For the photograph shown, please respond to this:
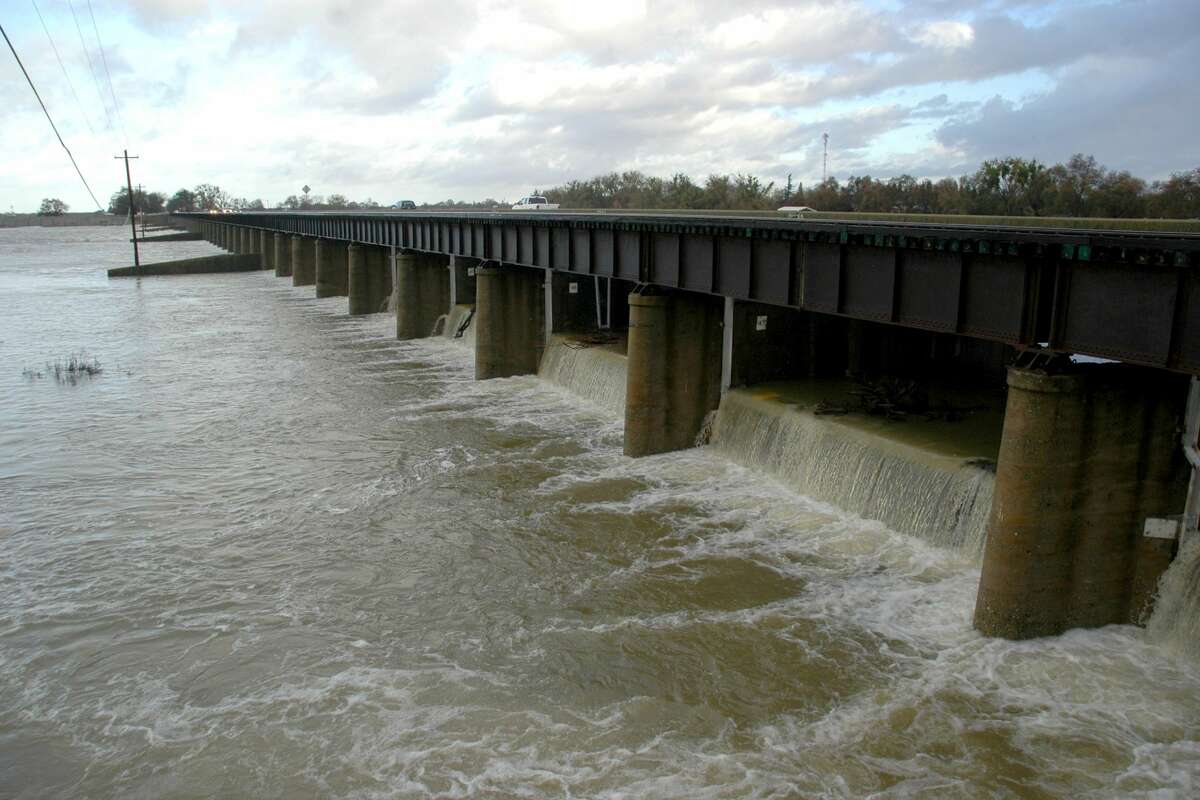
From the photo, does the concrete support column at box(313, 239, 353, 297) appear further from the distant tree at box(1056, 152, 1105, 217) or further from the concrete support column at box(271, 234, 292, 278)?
the distant tree at box(1056, 152, 1105, 217)

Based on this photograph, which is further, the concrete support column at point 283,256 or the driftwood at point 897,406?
the concrete support column at point 283,256

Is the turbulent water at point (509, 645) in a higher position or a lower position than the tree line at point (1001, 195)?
lower

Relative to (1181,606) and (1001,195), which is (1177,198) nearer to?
(1001,195)

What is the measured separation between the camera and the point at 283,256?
3733 inches

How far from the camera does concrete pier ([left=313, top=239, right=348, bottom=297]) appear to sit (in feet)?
241

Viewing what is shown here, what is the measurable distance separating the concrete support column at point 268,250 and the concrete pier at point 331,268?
32.7 m

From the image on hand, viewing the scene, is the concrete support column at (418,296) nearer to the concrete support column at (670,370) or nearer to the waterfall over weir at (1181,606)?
the concrete support column at (670,370)

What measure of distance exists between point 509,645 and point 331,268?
210 ft

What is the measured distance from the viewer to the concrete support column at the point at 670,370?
82.4ft

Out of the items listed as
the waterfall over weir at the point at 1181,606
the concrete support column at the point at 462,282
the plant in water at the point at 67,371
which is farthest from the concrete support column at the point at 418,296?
the waterfall over weir at the point at 1181,606

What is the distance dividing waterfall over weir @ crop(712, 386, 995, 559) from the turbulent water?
54 centimetres

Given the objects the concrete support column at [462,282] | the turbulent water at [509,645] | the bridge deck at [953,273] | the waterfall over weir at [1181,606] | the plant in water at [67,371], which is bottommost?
the turbulent water at [509,645]

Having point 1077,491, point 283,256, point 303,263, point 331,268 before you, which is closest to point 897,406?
point 1077,491

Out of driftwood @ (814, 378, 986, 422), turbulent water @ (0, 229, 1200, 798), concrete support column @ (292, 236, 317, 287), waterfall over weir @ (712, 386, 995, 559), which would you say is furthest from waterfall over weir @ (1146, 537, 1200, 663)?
concrete support column @ (292, 236, 317, 287)
